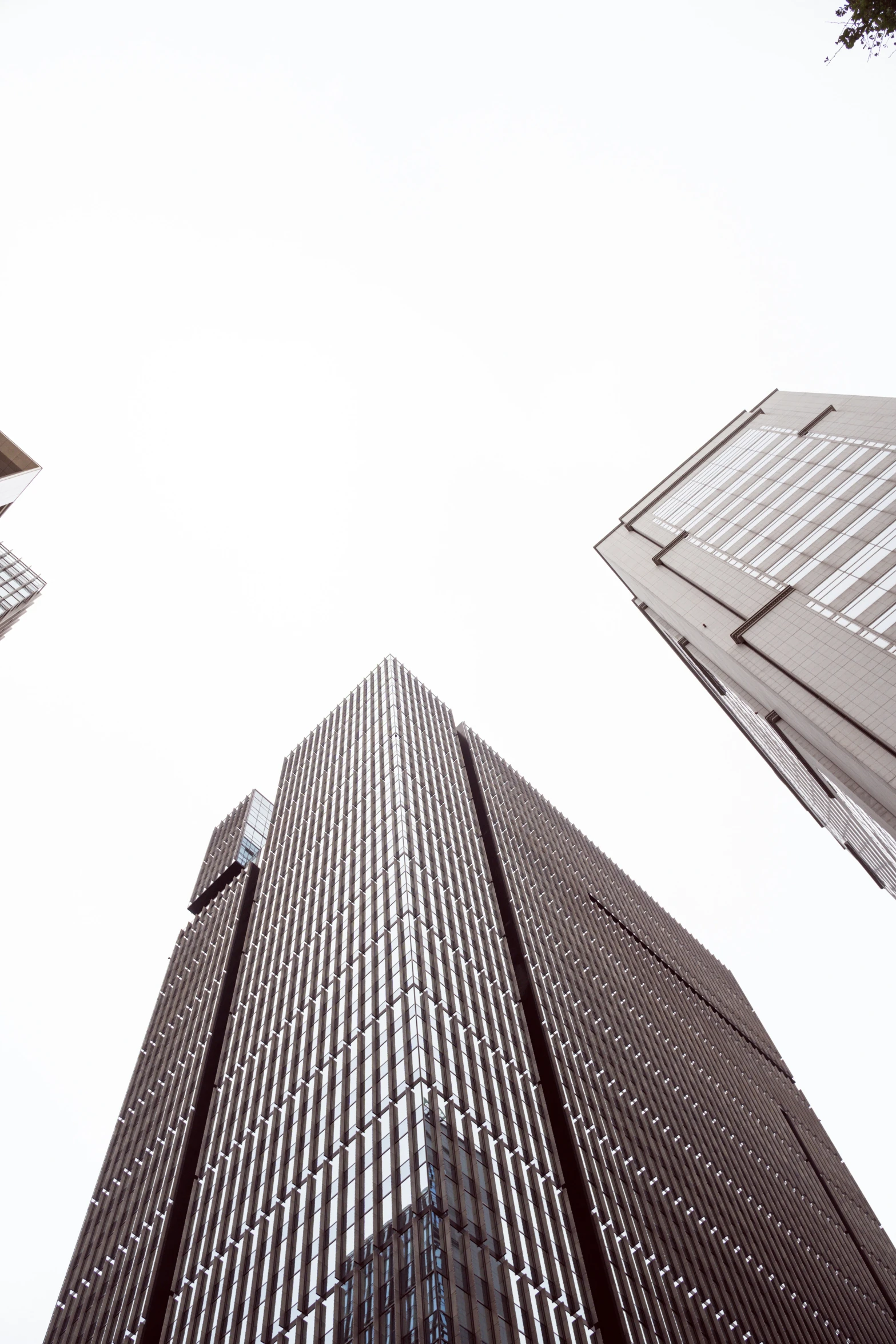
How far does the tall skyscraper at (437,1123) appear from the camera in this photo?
41781mm

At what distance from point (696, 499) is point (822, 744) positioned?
90.1ft

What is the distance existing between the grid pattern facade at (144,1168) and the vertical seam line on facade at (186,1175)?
59 cm

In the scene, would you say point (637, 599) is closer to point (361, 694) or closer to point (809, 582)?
point (809, 582)

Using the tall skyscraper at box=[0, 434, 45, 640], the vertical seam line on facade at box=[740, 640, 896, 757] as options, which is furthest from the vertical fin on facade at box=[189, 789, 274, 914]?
the vertical seam line on facade at box=[740, 640, 896, 757]

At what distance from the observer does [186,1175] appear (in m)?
61.9

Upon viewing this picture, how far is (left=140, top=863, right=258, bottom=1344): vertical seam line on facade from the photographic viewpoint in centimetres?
5272

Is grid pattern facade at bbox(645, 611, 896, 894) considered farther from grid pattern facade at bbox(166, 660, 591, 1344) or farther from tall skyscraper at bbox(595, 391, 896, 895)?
grid pattern facade at bbox(166, 660, 591, 1344)

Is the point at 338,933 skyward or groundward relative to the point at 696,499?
groundward

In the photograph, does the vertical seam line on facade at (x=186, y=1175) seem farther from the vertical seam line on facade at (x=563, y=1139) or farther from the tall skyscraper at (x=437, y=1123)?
the vertical seam line on facade at (x=563, y=1139)

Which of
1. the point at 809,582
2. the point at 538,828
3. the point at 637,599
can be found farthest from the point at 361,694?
the point at 809,582

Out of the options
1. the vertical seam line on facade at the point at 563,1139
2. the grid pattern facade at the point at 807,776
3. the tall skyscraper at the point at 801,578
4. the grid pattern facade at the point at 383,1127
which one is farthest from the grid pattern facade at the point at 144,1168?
the tall skyscraper at the point at 801,578

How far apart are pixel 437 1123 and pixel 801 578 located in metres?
37.7

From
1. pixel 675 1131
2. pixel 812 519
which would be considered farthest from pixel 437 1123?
pixel 812 519

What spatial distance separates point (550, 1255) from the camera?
142ft
